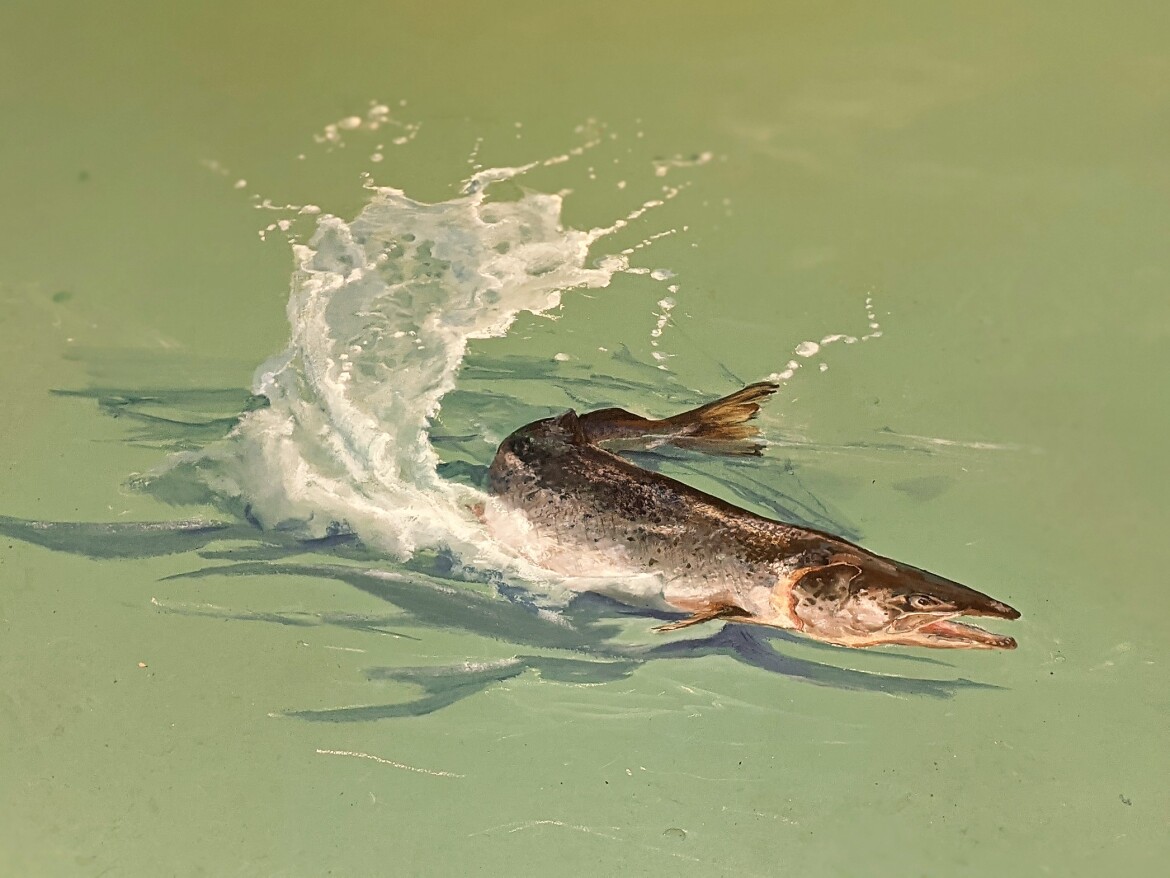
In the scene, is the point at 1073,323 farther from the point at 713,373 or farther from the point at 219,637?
the point at 219,637

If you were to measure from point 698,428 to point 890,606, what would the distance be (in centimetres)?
46

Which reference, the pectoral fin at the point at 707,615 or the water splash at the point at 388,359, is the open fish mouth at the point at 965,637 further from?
the water splash at the point at 388,359

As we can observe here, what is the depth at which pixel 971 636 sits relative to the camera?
154 centimetres

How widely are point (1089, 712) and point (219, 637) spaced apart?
1.58m

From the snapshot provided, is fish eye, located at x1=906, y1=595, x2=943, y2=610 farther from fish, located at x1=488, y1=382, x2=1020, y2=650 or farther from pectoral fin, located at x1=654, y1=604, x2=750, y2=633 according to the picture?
pectoral fin, located at x1=654, y1=604, x2=750, y2=633

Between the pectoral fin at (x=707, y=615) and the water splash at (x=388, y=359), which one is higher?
the water splash at (x=388, y=359)

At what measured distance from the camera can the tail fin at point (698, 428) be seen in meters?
1.53

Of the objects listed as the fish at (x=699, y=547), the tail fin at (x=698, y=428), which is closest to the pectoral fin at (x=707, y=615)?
the fish at (x=699, y=547)

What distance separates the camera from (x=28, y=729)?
1.61 metres

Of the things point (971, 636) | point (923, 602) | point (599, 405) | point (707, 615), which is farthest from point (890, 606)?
point (599, 405)

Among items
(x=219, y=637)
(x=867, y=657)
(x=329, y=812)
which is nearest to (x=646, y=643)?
(x=867, y=657)

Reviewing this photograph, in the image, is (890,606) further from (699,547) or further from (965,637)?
(699,547)

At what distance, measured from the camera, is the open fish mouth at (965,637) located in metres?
1.54

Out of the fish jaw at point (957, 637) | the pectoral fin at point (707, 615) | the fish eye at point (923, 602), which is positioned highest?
the fish eye at point (923, 602)
